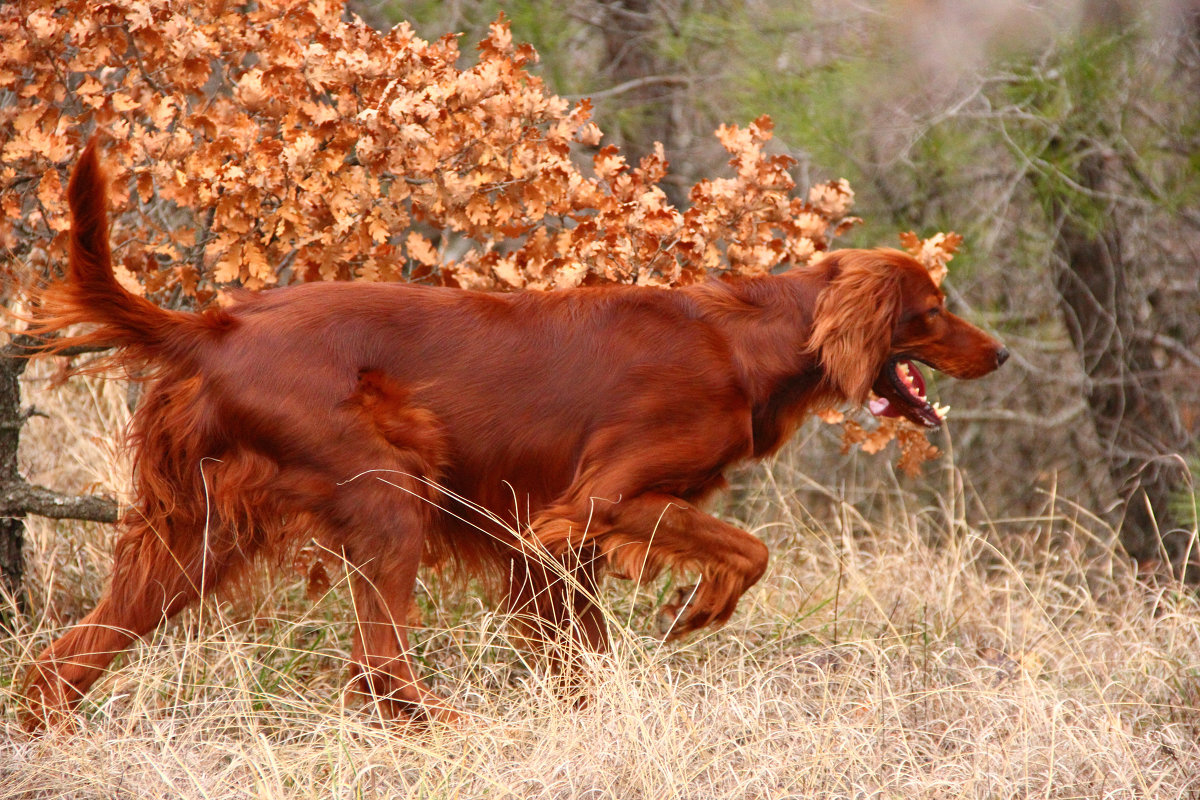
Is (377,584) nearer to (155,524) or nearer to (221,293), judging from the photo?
(155,524)

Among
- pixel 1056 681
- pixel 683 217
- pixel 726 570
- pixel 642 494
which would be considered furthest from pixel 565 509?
pixel 1056 681

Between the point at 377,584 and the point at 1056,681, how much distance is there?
2.11 metres

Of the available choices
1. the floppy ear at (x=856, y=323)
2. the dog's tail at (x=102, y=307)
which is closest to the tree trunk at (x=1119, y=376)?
the floppy ear at (x=856, y=323)

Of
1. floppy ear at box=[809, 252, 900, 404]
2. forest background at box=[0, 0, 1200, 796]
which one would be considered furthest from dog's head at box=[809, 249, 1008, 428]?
forest background at box=[0, 0, 1200, 796]

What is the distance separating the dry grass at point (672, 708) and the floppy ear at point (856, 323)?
76 cm

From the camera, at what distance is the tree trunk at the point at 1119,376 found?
653cm

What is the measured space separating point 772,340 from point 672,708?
1132 millimetres

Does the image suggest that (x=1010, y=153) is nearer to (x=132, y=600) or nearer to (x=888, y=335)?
(x=888, y=335)

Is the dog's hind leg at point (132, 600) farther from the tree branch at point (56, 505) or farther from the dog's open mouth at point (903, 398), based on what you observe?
the dog's open mouth at point (903, 398)

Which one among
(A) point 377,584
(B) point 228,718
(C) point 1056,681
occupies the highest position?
(A) point 377,584

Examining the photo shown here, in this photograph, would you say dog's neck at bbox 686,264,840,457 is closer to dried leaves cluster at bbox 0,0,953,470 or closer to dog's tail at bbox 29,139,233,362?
dried leaves cluster at bbox 0,0,953,470

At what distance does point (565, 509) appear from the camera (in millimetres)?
3475

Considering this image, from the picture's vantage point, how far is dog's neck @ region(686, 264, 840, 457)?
367 cm

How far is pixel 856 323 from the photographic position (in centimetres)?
368
